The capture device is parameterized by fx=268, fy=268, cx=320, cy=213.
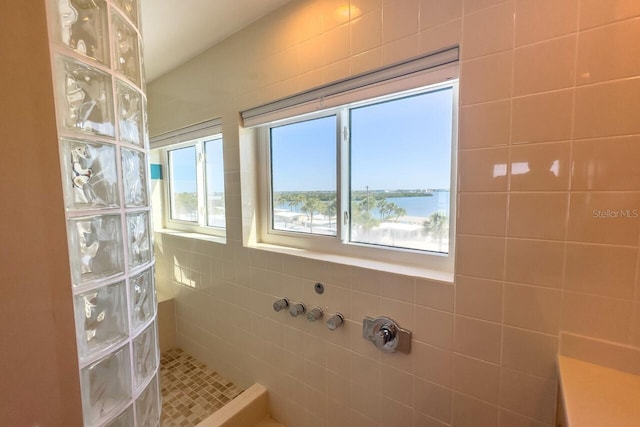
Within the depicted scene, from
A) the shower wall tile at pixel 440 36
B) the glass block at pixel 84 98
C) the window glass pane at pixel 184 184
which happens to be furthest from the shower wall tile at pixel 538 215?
the window glass pane at pixel 184 184

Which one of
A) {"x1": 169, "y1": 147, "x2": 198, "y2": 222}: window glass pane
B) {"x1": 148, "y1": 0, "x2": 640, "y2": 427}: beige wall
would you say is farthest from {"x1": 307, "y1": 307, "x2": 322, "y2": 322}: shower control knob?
{"x1": 169, "y1": 147, "x2": 198, "y2": 222}: window glass pane

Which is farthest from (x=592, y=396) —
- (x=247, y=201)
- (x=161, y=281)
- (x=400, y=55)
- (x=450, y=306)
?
(x=161, y=281)

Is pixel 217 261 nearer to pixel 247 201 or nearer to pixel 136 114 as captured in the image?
pixel 247 201

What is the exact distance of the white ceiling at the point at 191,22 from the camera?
1.30 m

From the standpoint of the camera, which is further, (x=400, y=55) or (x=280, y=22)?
(x=280, y=22)

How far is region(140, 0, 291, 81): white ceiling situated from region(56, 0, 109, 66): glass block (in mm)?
854

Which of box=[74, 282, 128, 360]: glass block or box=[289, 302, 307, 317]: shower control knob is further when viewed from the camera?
box=[289, 302, 307, 317]: shower control knob

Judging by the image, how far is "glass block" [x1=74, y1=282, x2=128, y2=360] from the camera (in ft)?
1.95

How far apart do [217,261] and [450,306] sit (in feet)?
4.65

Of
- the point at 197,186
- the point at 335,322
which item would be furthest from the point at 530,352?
the point at 197,186

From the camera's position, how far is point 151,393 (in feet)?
2.67

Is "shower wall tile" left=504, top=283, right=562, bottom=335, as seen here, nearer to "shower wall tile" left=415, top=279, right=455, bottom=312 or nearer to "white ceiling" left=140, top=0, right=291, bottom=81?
"shower wall tile" left=415, top=279, right=455, bottom=312

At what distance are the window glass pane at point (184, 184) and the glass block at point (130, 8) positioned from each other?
4.85 ft

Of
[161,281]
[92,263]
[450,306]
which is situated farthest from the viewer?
[161,281]
